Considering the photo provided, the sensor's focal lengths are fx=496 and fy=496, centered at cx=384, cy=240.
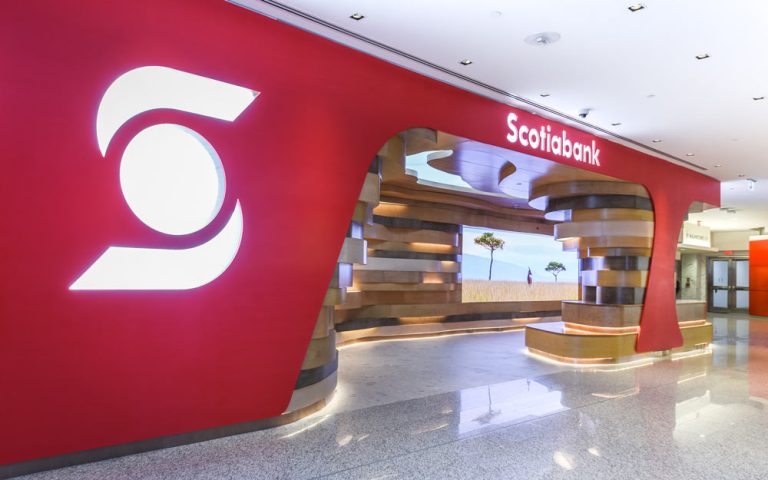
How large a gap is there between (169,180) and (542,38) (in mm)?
3319

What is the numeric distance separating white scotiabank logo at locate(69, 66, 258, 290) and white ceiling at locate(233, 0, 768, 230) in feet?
2.97

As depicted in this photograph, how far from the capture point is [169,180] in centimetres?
363

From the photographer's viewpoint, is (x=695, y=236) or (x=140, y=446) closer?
(x=140, y=446)

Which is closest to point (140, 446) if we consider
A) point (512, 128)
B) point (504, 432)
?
point (504, 432)

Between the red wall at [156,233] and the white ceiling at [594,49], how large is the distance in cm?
45

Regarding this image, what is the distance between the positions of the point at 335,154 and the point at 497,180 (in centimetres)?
449

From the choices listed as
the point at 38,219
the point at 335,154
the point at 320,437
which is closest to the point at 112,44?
the point at 38,219

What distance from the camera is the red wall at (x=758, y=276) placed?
1756cm

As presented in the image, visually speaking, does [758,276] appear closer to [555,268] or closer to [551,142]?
[555,268]

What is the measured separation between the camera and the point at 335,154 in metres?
4.43

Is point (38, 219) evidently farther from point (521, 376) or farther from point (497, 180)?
point (497, 180)

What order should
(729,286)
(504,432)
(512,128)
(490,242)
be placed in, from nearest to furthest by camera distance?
(504,432) → (512,128) → (490,242) → (729,286)

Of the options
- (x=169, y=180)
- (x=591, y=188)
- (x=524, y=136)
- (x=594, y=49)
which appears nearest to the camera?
(x=169, y=180)

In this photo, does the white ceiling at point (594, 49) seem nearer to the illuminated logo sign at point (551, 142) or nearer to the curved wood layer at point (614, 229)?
the illuminated logo sign at point (551, 142)
